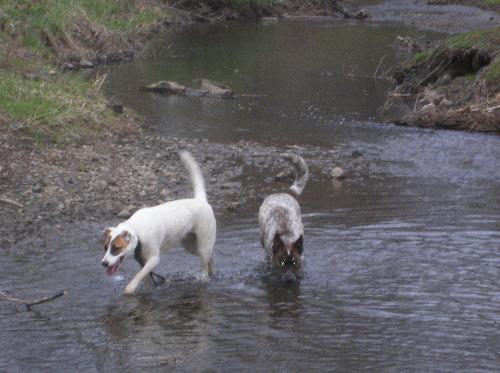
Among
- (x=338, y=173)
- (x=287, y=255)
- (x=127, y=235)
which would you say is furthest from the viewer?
(x=338, y=173)

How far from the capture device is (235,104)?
18.1m

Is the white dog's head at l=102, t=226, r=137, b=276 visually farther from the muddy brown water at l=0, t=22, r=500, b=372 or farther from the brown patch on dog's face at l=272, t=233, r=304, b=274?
the brown patch on dog's face at l=272, t=233, r=304, b=274

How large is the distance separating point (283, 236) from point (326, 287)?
0.63m

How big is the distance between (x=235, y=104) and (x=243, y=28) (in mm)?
15746

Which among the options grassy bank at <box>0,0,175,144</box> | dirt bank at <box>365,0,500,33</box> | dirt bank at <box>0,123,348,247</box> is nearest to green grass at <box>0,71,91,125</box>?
grassy bank at <box>0,0,175,144</box>

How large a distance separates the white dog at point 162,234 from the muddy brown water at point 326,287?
26 cm

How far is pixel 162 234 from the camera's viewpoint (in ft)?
27.1

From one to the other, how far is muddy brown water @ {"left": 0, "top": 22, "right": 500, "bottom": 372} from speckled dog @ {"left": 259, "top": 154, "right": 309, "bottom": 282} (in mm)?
174

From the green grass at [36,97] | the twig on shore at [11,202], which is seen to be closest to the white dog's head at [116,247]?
the twig on shore at [11,202]

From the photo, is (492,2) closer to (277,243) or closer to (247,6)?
(247,6)

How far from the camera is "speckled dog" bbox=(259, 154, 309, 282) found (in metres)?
8.65

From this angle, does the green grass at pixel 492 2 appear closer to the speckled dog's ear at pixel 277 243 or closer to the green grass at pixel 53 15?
the green grass at pixel 53 15

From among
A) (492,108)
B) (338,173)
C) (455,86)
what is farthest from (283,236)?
(455,86)

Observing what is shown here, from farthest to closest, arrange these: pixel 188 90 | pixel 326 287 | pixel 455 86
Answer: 1. pixel 188 90
2. pixel 455 86
3. pixel 326 287
